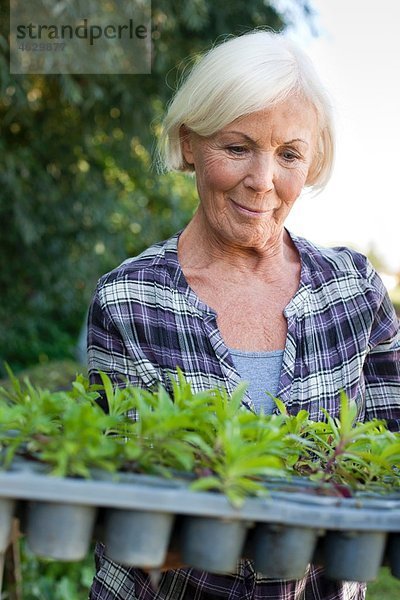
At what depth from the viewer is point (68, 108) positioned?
7.35 meters

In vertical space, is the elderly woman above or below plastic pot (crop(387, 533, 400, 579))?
above

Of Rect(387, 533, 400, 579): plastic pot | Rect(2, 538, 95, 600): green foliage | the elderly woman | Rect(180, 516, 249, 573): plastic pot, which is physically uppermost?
the elderly woman

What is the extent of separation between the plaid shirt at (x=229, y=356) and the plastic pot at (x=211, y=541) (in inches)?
28.2

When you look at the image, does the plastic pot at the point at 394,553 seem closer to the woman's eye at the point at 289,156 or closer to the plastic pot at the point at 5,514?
the plastic pot at the point at 5,514

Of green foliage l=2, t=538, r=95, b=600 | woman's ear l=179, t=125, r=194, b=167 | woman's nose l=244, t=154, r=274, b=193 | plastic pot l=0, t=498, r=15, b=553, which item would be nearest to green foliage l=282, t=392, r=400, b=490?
plastic pot l=0, t=498, r=15, b=553

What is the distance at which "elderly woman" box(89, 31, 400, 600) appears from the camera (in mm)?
1926

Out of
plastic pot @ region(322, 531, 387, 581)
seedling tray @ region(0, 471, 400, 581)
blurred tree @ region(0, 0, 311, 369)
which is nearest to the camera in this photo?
seedling tray @ region(0, 471, 400, 581)

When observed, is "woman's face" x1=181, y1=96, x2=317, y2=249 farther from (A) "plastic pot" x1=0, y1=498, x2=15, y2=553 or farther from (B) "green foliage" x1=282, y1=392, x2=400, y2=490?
(A) "plastic pot" x1=0, y1=498, x2=15, y2=553

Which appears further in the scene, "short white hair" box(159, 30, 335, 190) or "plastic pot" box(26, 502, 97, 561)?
"short white hair" box(159, 30, 335, 190)

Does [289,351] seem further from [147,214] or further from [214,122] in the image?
[147,214]

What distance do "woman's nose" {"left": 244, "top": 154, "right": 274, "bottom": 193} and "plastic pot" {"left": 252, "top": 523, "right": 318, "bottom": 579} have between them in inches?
37.9

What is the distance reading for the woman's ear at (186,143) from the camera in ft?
7.15

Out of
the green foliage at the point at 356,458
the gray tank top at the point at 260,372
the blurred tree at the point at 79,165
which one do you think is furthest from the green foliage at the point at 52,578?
the blurred tree at the point at 79,165

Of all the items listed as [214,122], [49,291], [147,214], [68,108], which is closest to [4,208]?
[68,108]
